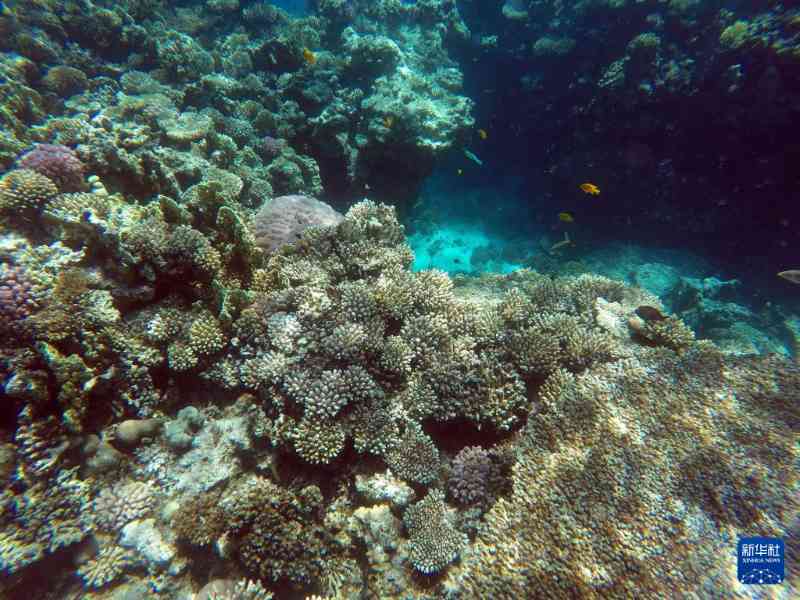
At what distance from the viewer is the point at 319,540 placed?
3.36 m

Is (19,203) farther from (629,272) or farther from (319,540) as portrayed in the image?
(629,272)

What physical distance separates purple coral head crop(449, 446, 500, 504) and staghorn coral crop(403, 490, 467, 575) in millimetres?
215

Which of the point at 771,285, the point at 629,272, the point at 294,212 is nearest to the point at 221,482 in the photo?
the point at 294,212

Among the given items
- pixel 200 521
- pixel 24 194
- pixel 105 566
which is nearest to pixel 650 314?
pixel 200 521

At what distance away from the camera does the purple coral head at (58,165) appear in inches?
210

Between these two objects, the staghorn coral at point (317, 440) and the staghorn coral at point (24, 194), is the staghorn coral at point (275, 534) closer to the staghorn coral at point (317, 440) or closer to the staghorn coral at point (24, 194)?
the staghorn coral at point (317, 440)

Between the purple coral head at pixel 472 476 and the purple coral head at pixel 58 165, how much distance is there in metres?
6.70

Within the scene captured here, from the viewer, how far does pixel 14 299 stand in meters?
3.65

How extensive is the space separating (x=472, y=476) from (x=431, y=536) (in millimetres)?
688

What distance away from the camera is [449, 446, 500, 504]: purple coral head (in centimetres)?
365

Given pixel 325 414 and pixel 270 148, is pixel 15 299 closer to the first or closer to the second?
pixel 325 414

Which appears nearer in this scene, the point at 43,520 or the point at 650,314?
the point at 43,520

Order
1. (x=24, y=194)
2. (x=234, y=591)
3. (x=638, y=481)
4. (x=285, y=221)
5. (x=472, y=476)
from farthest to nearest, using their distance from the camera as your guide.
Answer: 1. (x=285, y=221)
2. (x=24, y=194)
3. (x=472, y=476)
4. (x=638, y=481)
5. (x=234, y=591)

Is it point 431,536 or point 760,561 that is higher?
point 760,561
